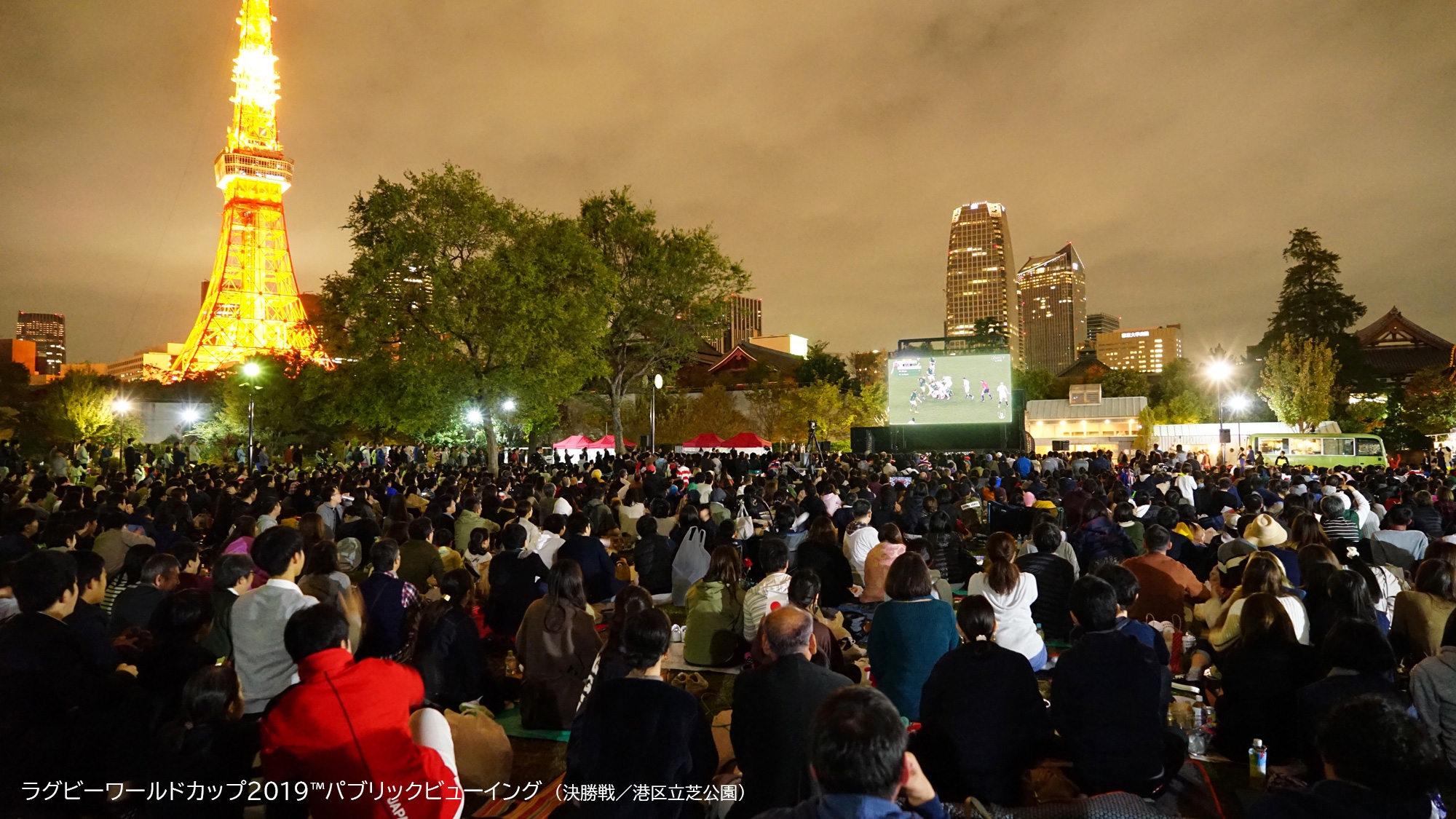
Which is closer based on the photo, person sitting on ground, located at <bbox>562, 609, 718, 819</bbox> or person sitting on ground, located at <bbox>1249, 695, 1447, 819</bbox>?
person sitting on ground, located at <bbox>1249, 695, 1447, 819</bbox>

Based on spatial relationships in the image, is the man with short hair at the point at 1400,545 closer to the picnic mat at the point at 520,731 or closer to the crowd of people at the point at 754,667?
the crowd of people at the point at 754,667

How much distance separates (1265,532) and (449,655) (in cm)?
705

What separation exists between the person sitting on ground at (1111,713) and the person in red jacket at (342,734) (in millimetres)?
2585

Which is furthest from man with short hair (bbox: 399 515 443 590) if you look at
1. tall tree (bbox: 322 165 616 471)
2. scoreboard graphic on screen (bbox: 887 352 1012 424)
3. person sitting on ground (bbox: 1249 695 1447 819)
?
scoreboard graphic on screen (bbox: 887 352 1012 424)

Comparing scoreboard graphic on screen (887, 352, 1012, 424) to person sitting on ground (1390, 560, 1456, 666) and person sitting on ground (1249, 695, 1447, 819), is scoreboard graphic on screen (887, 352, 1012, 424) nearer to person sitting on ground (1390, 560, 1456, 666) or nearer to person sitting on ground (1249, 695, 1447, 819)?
person sitting on ground (1390, 560, 1456, 666)

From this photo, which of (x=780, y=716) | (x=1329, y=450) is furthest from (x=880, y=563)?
(x=1329, y=450)

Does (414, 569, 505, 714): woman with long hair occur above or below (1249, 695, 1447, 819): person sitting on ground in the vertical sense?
below

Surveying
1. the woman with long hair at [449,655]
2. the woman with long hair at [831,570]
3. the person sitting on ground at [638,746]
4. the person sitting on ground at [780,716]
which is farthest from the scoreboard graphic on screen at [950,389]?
the person sitting on ground at [638,746]

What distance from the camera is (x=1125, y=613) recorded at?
4.27 m

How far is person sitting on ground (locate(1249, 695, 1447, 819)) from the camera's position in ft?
6.62

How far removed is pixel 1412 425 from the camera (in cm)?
3147

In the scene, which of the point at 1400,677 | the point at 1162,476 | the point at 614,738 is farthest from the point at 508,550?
the point at 1162,476

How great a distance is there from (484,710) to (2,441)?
30.7m

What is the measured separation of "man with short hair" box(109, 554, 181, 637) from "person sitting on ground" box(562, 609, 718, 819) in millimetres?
3529
